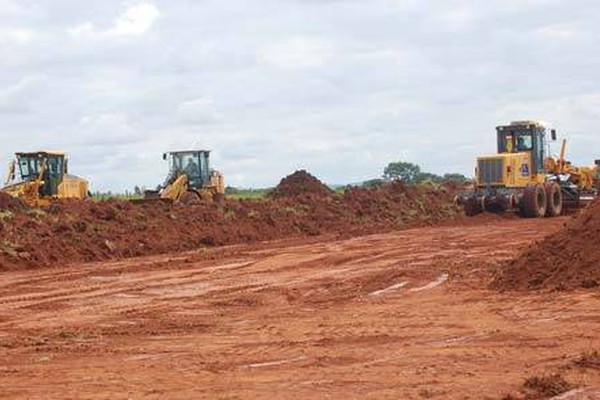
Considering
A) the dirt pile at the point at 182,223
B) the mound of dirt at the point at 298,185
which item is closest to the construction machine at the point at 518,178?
the dirt pile at the point at 182,223

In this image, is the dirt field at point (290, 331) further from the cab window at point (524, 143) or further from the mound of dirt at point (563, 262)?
the cab window at point (524, 143)

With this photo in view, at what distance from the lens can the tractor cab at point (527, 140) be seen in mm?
37906

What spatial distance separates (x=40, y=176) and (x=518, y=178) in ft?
62.6

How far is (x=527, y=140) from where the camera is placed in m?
38.1

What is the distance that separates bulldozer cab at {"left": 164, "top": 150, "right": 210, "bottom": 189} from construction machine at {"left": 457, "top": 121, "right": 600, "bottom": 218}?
13.4m

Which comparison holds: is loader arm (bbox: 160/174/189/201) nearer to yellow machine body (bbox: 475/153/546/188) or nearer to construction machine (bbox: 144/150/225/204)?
construction machine (bbox: 144/150/225/204)

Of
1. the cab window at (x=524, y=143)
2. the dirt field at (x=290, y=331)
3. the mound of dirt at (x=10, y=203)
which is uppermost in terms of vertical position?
the cab window at (x=524, y=143)

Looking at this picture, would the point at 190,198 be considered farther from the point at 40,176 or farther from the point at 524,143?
the point at 524,143

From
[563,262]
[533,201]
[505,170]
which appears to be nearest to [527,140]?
[505,170]

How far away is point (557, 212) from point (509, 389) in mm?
30048

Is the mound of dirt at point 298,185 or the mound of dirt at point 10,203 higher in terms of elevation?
the mound of dirt at point 298,185

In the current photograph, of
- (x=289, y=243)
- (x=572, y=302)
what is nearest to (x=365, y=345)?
(x=572, y=302)

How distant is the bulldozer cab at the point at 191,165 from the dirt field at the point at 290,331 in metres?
23.1

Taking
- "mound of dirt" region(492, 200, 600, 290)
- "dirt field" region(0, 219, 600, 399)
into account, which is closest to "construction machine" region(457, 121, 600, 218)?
"dirt field" region(0, 219, 600, 399)
